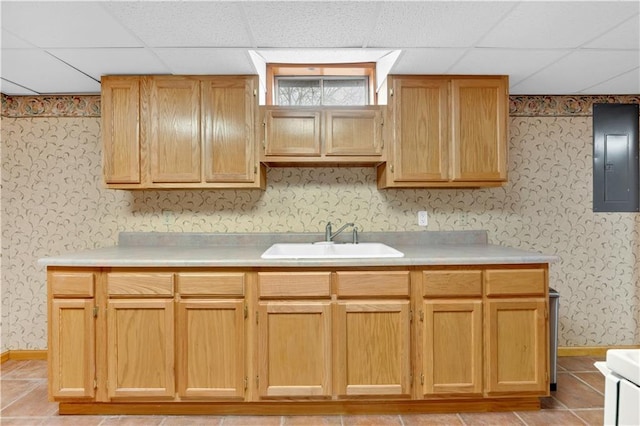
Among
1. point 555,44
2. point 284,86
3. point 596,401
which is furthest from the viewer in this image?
point 284,86

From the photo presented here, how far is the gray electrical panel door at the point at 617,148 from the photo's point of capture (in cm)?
302

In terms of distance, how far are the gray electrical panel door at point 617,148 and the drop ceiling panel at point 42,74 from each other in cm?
377

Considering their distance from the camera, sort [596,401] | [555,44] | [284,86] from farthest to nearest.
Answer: [284,86], [596,401], [555,44]

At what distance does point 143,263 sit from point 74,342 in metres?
0.59

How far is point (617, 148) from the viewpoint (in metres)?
3.03

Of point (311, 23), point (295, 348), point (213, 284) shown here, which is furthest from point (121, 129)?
point (295, 348)

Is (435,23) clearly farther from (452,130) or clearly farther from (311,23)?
(452,130)

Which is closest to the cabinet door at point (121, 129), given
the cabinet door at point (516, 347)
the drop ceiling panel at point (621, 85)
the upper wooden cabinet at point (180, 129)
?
the upper wooden cabinet at point (180, 129)

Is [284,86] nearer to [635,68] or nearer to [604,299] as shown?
[635,68]

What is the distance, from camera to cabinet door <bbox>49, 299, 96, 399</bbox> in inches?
85.0

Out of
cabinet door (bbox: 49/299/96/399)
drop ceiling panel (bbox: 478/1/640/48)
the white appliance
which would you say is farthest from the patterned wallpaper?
→ the white appliance

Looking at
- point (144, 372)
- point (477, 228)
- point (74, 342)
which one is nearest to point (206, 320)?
point (144, 372)

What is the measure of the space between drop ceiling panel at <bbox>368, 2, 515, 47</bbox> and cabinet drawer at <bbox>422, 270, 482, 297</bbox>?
1.26 metres

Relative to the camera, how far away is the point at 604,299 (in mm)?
3049
